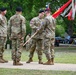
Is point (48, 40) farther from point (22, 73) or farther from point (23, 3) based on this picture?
point (23, 3)

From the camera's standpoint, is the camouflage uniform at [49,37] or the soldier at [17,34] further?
the camouflage uniform at [49,37]

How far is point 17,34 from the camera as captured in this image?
13.4 meters

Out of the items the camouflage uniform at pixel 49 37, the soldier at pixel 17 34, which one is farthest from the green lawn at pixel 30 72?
the camouflage uniform at pixel 49 37

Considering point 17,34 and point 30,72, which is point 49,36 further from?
point 30,72

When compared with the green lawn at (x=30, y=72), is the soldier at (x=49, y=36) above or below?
above

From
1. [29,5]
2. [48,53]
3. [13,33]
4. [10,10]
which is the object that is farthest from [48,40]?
[10,10]

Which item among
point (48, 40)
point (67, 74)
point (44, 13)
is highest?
point (44, 13)

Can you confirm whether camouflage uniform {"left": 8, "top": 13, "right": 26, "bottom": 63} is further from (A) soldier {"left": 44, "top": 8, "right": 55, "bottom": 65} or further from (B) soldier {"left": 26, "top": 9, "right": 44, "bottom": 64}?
(A) soldier {"left": 44, "top": 8, "right": 55, "bottom": 65}

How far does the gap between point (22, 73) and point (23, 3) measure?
94.0ft

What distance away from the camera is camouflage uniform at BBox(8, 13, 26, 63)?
13.3 metres

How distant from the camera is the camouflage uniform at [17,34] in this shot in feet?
43.7

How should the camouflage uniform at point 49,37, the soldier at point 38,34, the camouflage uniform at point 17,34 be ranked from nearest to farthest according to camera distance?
the camouflage uniform at point 17,34, the camouflage uniform at point 49,37, the soldier at point 38,34

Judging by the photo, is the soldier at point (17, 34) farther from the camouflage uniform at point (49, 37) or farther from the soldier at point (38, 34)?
the camouflage uniform at point (49, 37)

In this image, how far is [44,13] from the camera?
13.9 meters
